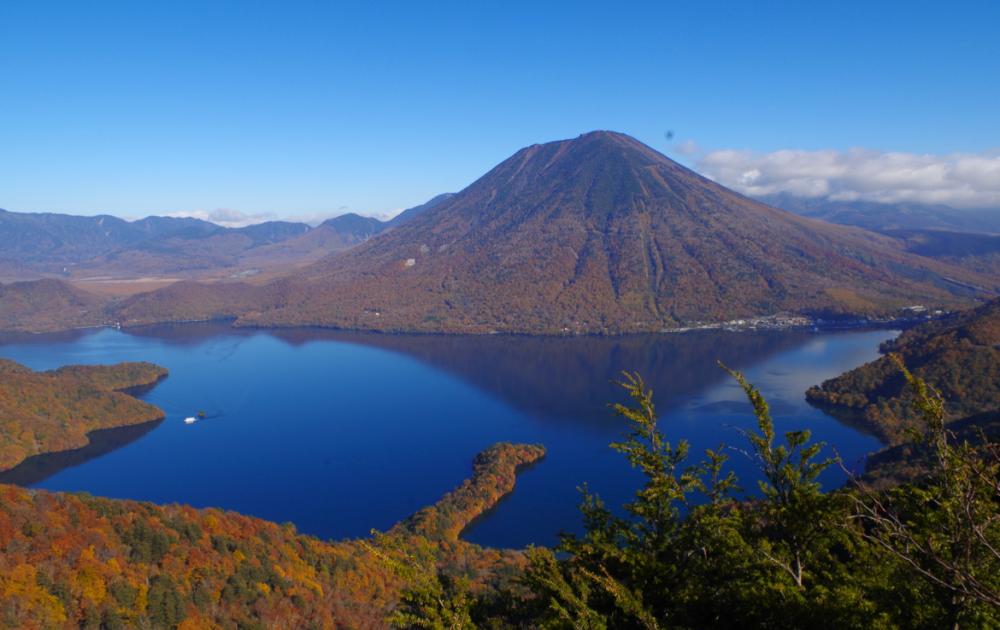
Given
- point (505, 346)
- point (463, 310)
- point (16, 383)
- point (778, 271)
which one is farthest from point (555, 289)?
point (16, 383)

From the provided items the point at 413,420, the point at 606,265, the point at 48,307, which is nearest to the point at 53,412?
the point at 413,420

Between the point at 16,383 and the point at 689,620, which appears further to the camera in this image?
the point at 16,383

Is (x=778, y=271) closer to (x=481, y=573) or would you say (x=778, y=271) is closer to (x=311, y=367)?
(x=311, y=367)

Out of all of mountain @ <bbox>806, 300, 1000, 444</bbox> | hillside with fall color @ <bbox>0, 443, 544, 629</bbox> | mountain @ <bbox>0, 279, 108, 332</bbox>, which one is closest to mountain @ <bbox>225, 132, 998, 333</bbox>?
mountain @ <bbox>0, 279, 108, 332</bbox>

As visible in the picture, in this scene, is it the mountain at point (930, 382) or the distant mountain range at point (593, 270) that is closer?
the mountain at point (930, 382)

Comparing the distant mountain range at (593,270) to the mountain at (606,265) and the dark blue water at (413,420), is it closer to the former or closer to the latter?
the mountain at (606,265)

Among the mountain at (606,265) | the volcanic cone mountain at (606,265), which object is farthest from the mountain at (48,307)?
the volcanic cone mountain at (606,265)

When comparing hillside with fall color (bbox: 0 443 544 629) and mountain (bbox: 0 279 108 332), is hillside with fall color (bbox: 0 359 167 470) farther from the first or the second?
mountain (bbox: 0 279 108 332)
